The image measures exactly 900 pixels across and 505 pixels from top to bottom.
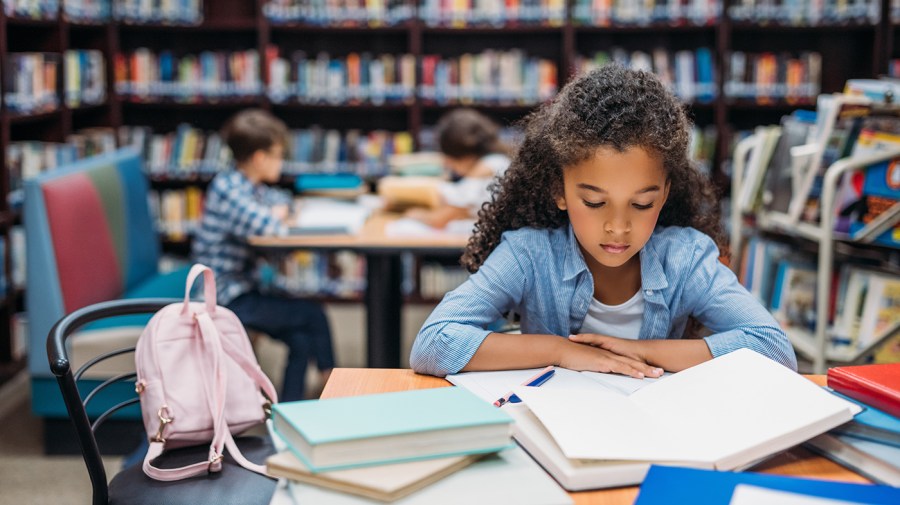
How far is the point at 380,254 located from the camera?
9.77 feet

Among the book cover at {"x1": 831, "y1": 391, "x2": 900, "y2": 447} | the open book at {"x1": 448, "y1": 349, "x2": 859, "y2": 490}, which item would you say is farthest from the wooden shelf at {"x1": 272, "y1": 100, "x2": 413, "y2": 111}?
the book cover at {"x1": 831, "y1": 391, "x2": 900, "y2": 447}

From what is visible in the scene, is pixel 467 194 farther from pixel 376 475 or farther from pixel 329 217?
pixel 376 475

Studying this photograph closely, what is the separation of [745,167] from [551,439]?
285 cm

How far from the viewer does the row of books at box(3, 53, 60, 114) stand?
361 centimetres

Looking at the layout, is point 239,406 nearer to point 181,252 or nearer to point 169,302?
point 169,302

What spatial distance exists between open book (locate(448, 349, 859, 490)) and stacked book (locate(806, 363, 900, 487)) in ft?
0.08

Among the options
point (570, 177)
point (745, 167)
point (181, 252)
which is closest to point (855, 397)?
point (570, 177)

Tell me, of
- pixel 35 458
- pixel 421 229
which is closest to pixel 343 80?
pixel 421 229

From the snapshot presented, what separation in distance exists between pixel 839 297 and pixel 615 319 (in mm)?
1699

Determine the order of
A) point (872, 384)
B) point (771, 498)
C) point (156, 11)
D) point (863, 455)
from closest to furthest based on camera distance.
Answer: point (771, 498), point (863, 455), point (872, 384), point (156, 11)

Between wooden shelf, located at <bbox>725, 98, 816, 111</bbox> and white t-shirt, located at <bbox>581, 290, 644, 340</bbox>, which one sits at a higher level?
wooden shelf, located at <bbox>725, 98, 816, 111</bbox>

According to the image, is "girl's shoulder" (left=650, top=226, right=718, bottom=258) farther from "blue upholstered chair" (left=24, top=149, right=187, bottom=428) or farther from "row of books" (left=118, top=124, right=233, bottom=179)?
"row of books" (left=118, top=124, right=233, bottom=179)

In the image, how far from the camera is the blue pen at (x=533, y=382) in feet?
3.97

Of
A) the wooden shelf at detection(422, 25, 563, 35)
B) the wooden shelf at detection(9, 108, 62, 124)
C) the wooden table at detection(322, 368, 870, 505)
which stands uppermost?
the wooden shelf at detection(422, 25, 563, 35)
